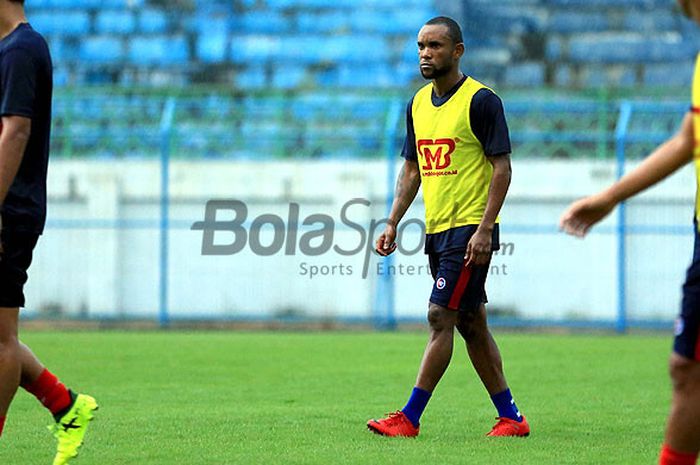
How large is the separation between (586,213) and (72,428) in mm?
2619

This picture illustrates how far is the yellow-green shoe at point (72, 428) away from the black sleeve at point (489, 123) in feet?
8.52

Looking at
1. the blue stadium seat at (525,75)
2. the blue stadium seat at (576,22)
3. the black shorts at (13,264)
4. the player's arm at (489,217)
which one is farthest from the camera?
the blue stadium seat at (576,22)

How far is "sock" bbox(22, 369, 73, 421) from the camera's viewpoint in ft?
18.9

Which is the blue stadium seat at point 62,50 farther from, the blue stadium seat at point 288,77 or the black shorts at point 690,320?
the black shorts at point 690,320

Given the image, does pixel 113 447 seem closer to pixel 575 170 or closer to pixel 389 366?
pixel 389 366

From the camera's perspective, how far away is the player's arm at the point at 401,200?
762 cm

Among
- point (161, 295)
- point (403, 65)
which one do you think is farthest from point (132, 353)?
point (403, 65)

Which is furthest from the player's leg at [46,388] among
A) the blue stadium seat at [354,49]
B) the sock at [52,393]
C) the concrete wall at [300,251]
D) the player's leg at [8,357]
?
the blue stadium seat at [354,49]

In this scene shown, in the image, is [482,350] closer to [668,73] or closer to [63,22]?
[668,73]

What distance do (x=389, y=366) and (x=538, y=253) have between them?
22.9 feet

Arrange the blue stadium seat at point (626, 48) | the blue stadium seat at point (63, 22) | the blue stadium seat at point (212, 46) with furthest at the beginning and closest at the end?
1. the blue stadium seat at point (63, 22)
2. the blue stadium seat at point (212, 46)
3. the blue stadium seat at point (626, 48)

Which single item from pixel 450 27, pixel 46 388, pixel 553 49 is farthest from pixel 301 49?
pixel 46 388

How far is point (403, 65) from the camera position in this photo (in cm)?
2155

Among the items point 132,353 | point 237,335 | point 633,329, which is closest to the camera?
point 132,353
